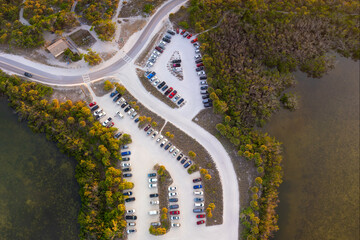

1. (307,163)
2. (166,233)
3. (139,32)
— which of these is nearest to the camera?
(166,233)

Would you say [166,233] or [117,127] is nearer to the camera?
[166,233]

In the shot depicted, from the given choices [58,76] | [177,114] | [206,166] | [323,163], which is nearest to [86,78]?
[58,76]

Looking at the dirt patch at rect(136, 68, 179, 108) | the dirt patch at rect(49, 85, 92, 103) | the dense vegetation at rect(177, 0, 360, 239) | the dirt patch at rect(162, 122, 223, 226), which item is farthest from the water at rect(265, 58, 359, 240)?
the dirt patch at rect(49, 85, 92, 103)

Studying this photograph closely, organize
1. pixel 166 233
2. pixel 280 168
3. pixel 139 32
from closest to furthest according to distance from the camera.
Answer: pixel 166 233 → pixel 280 168 → pixel 139 32

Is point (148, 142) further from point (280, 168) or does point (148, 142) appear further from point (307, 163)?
point (307, 163)

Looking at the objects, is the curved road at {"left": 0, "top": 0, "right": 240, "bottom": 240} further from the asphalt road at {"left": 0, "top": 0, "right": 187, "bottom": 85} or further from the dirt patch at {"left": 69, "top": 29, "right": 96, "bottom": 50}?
the dirt patch at {"left": 69, "top": 29, "right": 96, "bottom": 50}

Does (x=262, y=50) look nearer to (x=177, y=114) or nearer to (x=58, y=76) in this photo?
(x=177, y=114)

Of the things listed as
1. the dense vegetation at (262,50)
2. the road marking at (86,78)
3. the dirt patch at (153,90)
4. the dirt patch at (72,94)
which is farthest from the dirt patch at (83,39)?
the dense vegetation at (262,50)

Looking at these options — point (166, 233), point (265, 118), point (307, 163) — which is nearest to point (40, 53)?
point (166, 233)
